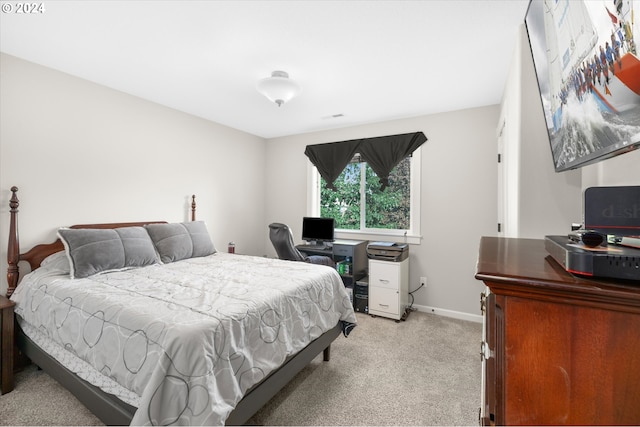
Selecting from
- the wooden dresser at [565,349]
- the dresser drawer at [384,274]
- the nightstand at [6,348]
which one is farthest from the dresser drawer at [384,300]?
the nightstand at [6,348]

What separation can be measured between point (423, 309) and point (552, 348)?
3364mm

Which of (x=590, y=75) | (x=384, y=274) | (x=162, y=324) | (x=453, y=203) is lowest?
(x=384, y=274)

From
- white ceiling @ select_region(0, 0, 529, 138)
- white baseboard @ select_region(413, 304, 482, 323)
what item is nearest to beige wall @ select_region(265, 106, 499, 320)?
white baseboard @ select_region(413, 304, 482, 323)

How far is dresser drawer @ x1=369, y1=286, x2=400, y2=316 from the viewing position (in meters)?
3.35

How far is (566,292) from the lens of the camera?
518mm

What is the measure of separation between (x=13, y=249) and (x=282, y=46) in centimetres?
266

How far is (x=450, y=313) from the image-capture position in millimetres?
3461

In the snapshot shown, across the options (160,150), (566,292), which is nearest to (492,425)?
(566,292)

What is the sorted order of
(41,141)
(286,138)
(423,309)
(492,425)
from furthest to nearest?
(286,138) → (423,309) → (41,141) → (492,425)

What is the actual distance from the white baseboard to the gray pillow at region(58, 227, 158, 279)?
3.16 m

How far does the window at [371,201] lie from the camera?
379 cm

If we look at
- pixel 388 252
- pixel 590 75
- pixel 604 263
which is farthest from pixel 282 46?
pixel 388 252

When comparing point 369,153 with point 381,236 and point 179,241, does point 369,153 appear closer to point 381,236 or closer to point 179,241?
point 381,236

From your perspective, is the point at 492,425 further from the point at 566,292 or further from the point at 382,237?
the point at 382,237
